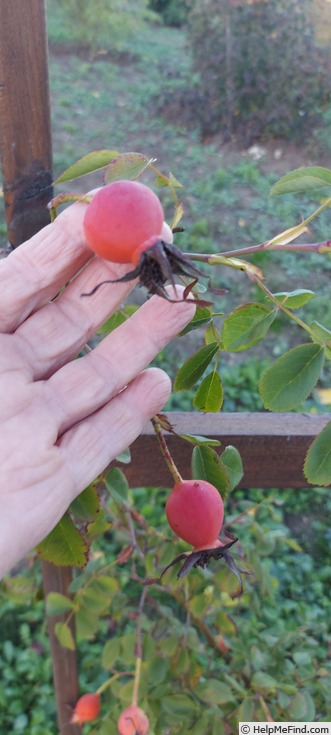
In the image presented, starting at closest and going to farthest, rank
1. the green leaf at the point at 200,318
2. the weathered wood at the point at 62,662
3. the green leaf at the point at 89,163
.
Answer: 1. the green leaf at the point at 89,163
2. the green leaf at the point at 200,318
3. the weathered wood at the point at 62,662

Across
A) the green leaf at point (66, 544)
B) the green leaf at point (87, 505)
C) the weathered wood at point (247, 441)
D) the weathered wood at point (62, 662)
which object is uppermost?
the green leaf at point (87, 505)

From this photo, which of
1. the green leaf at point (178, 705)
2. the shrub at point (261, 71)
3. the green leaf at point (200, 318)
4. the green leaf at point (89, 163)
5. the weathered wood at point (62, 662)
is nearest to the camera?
the green leaf at point (89, 163)

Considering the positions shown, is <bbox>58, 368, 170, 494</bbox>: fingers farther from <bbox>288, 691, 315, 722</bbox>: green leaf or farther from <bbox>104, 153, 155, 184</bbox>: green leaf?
<bbox>288, 691, 315, 722</bbox>: green leaf

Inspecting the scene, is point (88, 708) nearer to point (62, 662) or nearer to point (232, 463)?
point (62, 662)

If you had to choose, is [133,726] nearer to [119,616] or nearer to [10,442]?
[119,616]

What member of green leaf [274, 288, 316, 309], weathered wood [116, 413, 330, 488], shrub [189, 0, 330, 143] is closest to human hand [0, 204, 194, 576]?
green leaf [274, 288, 316, 309]

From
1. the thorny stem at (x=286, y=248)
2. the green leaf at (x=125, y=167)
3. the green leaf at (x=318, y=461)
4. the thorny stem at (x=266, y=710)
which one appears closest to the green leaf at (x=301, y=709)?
the thorny stem at (x=266, y=710)

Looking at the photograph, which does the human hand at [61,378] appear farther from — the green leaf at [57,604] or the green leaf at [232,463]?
the green leaf at [57,604]
